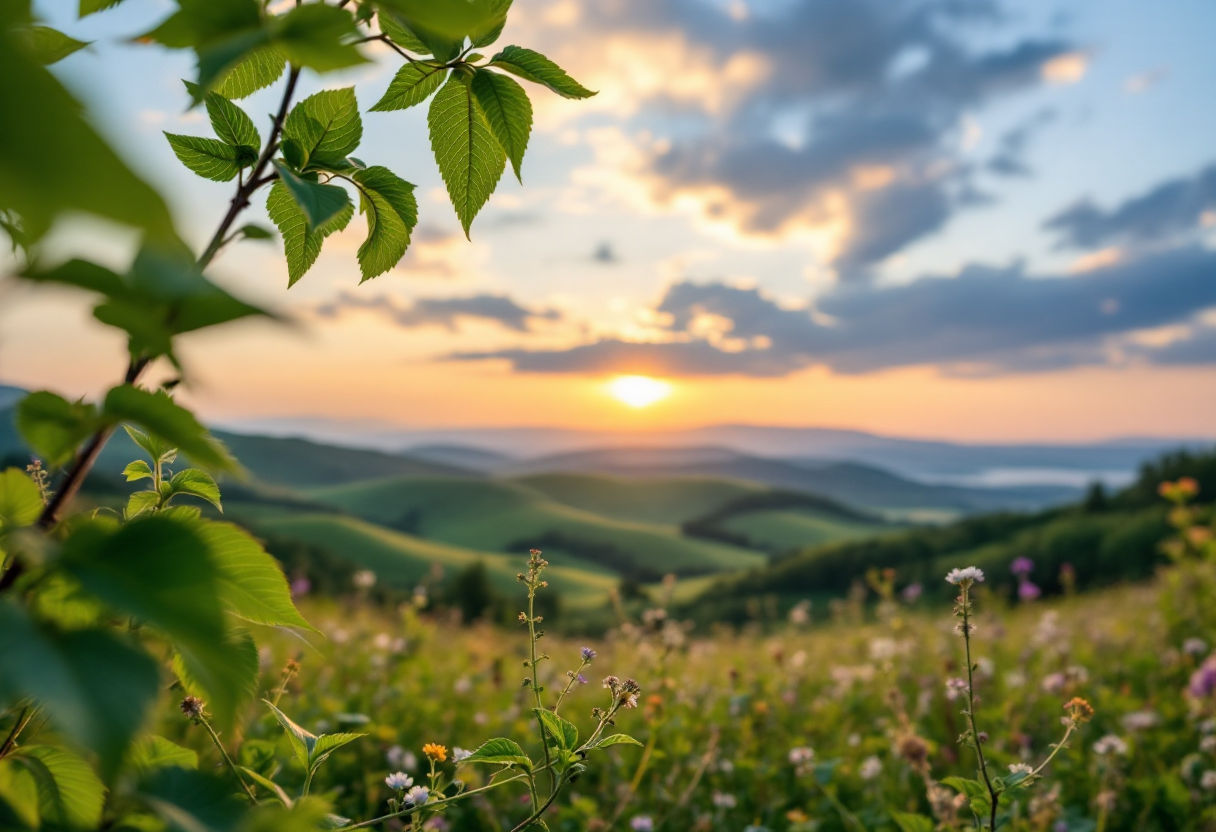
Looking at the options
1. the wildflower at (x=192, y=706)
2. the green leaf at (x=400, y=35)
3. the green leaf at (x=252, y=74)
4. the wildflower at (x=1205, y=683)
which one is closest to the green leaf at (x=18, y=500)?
the green leaf at (x=252, y=74)

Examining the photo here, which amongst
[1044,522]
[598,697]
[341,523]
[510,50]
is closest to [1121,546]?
[1044,522]

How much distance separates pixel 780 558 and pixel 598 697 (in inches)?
1214

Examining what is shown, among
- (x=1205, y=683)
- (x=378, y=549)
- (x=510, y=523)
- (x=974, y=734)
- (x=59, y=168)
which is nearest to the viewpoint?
(x=59, y=168)

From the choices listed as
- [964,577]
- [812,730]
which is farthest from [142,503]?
[812,730]

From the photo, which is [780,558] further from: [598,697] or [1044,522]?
Result: [598,697]

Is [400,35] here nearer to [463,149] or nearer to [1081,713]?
[463,149]

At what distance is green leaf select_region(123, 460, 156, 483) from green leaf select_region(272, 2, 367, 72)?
70 centimetres

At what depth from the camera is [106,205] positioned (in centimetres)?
35

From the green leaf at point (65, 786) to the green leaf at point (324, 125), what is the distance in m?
0.73

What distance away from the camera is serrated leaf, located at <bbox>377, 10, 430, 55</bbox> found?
3.37 feet

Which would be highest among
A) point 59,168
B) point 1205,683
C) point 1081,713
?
point 59,168

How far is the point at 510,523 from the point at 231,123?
1985 inches

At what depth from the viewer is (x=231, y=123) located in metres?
1.04

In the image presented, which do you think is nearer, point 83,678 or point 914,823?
point 83,678
